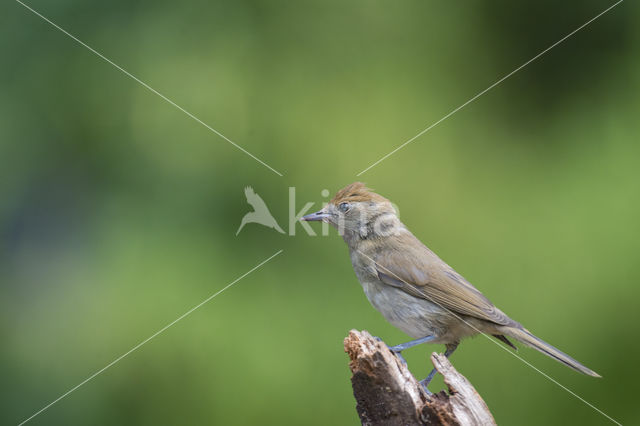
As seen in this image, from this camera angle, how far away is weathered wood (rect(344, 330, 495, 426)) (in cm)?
255

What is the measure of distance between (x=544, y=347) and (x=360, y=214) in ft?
4.17

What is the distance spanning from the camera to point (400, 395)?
8.65ft

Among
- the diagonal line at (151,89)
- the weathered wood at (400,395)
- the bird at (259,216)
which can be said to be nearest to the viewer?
the weathered wood at (400,395)

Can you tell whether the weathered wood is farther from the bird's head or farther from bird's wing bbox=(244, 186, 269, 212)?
bird's wing bbox=(244, 186, 269, 212)

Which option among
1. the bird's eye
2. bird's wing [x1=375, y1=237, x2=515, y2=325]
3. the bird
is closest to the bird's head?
the bird's eye

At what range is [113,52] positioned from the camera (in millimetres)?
4922

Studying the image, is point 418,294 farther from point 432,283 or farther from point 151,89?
point 151,89

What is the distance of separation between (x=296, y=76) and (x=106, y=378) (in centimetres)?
254

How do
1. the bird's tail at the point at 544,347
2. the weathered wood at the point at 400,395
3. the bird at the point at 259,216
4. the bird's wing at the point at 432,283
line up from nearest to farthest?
the weathered wood at the point at 400,395 → the bird's tail at the point at 544,347 → the bird's wing at the point at 432,283 → the bird at the point at 259,216

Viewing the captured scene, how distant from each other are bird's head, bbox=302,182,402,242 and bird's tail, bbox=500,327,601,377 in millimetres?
923

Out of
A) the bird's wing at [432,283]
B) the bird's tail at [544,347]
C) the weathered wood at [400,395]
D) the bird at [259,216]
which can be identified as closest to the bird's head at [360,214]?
the bird's wing at [432,283]

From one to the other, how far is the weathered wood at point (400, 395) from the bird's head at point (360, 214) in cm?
120

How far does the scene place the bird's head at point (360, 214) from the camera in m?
3.84

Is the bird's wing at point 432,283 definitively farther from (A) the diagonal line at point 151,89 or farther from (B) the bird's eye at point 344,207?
(A) the diagonal line at point 151,89
